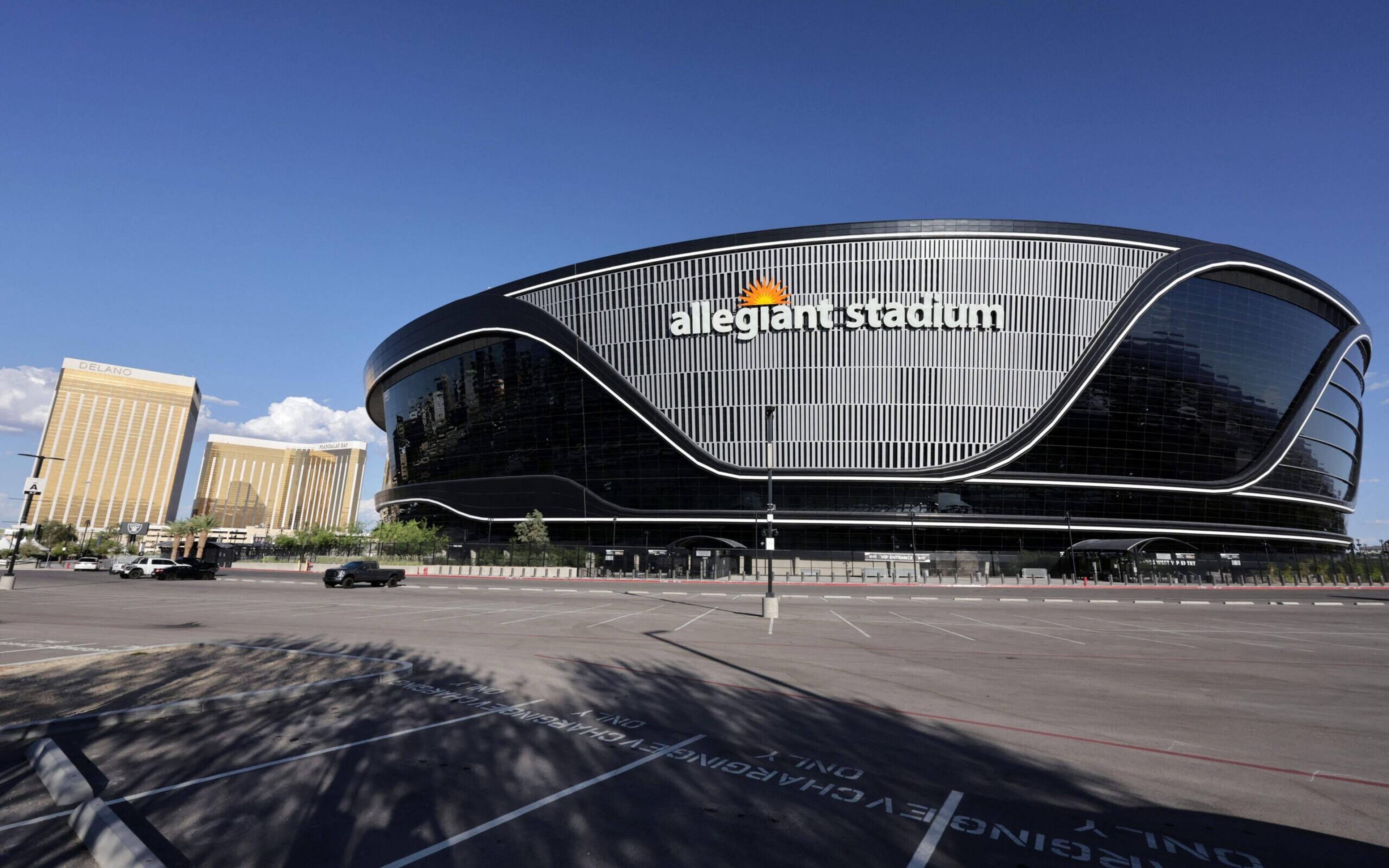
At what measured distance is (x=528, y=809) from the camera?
532 cm

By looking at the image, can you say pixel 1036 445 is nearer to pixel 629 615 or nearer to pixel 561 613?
pixel 629 615

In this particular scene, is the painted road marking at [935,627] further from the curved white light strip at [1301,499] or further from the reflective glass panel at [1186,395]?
the curved white light strip at [1301,499]

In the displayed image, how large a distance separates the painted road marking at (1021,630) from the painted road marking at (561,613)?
14.3 m

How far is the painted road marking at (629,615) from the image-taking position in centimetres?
1934

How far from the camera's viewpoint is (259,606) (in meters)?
23.1

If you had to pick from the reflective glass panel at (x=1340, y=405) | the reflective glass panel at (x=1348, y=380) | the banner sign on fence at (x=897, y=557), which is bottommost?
the banner sign on fence at (x=897, y=557)

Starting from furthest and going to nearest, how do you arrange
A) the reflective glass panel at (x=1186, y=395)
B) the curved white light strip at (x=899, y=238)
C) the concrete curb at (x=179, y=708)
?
the curved white light strip at (x=899, y=238) < the reflective glass panel at (x=1186, y=395) < the concrete curb at (x=179, y=708)

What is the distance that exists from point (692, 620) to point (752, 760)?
580 inches

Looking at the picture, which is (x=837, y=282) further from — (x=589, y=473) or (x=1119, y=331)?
(x=589, y=473)

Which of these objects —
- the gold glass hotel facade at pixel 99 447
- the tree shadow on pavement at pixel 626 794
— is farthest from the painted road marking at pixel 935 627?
the gold glass hotel facade at pixel 99 447

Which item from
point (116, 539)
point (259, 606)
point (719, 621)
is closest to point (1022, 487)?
point (719, 621)

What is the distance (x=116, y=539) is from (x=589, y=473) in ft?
395

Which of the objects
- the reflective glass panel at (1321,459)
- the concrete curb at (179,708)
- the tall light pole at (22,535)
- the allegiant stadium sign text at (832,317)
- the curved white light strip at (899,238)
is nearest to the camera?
the concrete curb at (179,708)

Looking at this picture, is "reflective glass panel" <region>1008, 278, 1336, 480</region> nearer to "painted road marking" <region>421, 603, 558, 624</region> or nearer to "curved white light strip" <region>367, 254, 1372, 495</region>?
"curved white light strip" <region>367, 254, 1372, 495</region>
